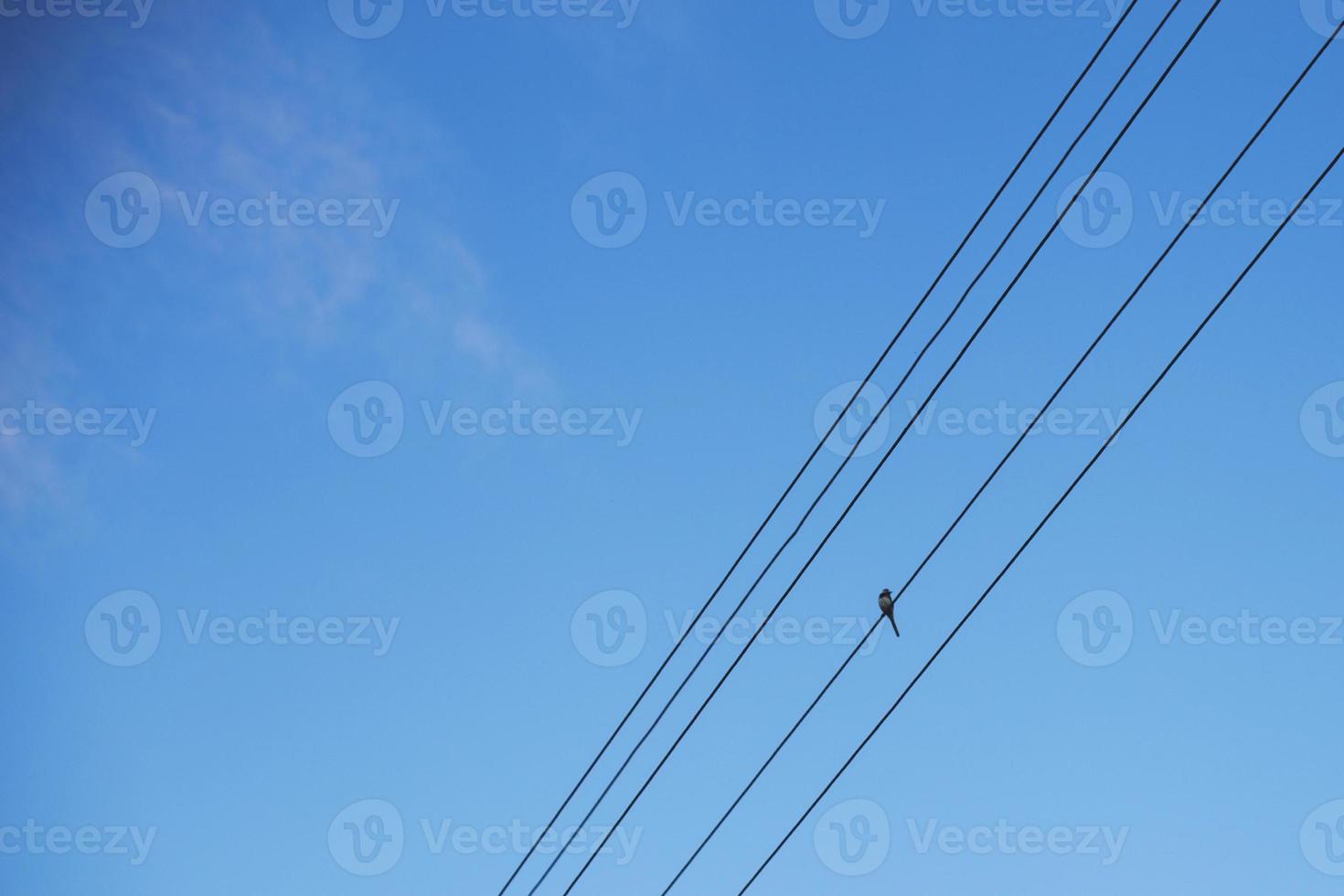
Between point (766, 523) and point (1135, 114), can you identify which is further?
point (766, 523)

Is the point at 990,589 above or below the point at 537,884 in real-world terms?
above

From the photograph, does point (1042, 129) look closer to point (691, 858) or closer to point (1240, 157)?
point (1240, 157)

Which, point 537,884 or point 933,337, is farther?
point 537,884

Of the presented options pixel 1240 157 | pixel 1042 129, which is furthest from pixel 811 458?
pixel 1240 157

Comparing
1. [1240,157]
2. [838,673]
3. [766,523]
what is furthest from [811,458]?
[1240,157]

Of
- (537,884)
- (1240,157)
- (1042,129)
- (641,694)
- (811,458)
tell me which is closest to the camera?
(1240,157)

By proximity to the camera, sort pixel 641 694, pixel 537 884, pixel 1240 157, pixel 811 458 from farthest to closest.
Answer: pixel 537 884
pixel 641 694
pixel 811 458
pixel 1240 157

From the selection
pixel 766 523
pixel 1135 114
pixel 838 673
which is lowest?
pixel 838 673

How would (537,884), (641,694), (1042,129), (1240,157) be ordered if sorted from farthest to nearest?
(537,884) < (641,694) < (1042,129) < (1240,157)

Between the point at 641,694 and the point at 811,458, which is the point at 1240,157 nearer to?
the point at 811,458
